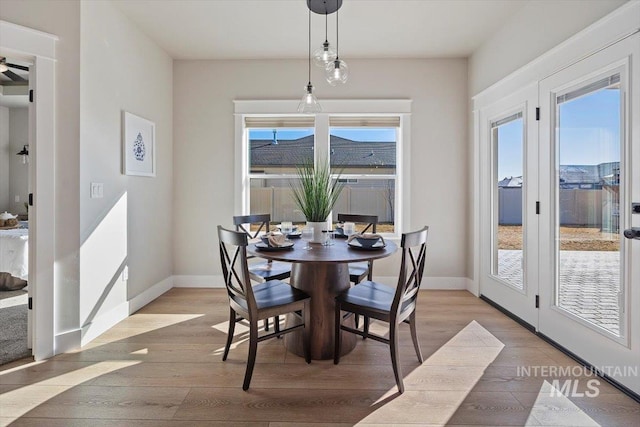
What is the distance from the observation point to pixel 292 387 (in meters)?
2.06

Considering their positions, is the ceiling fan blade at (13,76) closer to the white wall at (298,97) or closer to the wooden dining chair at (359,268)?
the white wall at (298,97)

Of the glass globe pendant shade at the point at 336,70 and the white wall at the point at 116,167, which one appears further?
the white wall at the point at 116,167

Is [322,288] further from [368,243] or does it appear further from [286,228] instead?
[286,228]

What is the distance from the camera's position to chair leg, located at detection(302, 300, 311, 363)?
2361mm

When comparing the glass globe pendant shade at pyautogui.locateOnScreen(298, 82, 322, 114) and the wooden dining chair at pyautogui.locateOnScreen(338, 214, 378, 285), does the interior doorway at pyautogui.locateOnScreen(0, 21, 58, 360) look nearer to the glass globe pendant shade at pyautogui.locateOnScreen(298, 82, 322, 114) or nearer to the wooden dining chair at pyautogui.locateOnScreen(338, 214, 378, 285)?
the glass globe pendant shade at pyautogui.locateOnScreen(298, 82, 322, 114)

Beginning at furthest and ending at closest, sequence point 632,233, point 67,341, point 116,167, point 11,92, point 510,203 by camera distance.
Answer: point 11,92 → point 510,203 → point 116,167 → point 67,341 → point 632,233

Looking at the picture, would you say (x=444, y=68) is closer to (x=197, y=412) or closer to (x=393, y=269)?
(x=393, y=269)

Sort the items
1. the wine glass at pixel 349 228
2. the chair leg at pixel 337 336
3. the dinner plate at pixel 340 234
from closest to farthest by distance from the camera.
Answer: the chair leg at pixel 337 336, the wine glass at pixel 349 228, the dinner plate at pixel 340 234

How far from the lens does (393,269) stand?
4.21 m

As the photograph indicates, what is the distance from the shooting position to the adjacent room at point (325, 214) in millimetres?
2023

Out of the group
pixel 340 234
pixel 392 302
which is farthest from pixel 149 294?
pixel 392 302

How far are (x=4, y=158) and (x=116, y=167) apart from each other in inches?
189

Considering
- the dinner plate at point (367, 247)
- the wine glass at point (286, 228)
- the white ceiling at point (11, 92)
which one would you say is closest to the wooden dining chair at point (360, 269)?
the dinner plate at point (367, 247)

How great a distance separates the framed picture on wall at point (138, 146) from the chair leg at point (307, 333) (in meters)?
2.15
